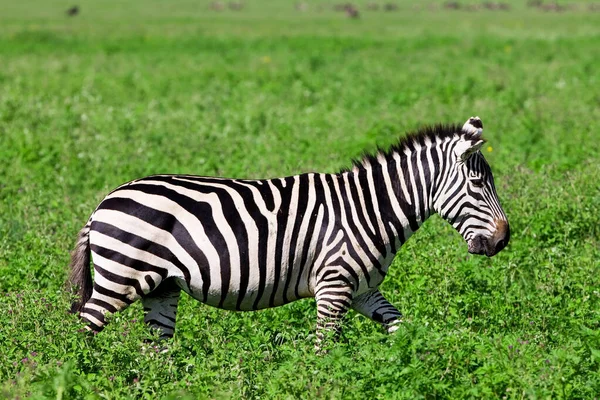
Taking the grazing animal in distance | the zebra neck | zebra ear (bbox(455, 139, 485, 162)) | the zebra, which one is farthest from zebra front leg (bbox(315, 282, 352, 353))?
the grazing animal in distance

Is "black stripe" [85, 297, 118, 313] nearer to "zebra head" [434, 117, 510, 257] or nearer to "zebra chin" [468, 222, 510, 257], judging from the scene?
"zebra head" [434, 117, 510, 257]

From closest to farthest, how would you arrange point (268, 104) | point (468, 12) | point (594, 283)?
point (594, 283), point (268, 104), point (468, 12)

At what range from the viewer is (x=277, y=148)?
1439 cm

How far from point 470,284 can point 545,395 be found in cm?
285

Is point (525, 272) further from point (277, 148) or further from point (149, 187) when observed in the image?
point (277, 148)

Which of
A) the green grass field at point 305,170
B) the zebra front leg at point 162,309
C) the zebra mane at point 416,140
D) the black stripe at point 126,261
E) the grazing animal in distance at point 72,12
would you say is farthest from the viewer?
the grazing animal in distance at point 72,12

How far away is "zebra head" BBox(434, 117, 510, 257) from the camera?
726 centimetres

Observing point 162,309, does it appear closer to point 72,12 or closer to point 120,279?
point 120,279

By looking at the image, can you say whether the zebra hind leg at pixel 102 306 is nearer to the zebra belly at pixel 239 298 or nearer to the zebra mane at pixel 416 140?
the zebra belly at pixel 239 298

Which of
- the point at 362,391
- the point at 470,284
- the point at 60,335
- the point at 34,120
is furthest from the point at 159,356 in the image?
the point at 34,120

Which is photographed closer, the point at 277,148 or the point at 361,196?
the point at 361,196

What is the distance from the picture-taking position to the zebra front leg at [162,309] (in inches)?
289

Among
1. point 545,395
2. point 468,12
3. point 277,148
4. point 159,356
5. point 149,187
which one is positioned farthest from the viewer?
point 468,12

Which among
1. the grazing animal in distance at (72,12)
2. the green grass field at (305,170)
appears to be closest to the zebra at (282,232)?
the green grass field at (305,170)
